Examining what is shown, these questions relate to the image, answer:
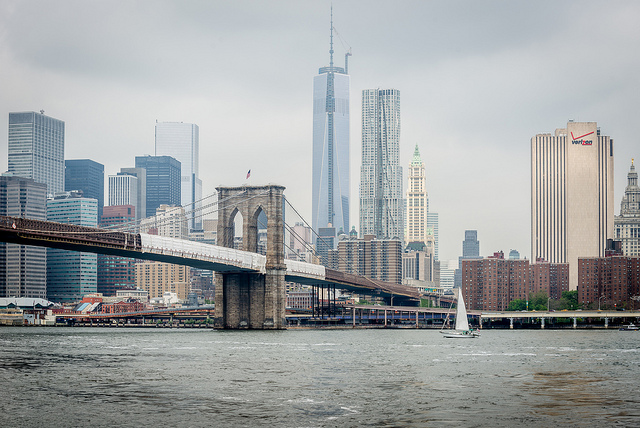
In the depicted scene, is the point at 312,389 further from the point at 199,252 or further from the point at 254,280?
the point at 254,280

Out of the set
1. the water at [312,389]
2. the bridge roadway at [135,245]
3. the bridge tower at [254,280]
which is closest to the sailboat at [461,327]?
the bridge tower at [254,280]

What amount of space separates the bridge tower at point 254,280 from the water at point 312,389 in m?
53.5

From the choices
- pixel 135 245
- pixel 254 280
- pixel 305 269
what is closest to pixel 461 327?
pixel 254 280

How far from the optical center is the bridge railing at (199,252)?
352ft

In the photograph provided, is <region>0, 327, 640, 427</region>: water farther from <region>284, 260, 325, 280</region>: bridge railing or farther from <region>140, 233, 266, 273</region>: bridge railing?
<region>284, 260, 325, 280</region>: bridge railing

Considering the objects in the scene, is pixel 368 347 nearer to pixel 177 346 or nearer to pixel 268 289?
pixel 177 346

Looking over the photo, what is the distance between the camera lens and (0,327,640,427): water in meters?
35.7

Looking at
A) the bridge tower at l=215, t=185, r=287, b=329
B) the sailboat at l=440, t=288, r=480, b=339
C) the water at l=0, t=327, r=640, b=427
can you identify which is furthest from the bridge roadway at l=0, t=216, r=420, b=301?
the sailboat at l=440, t=288, r=480, b=339

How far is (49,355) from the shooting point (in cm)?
6938

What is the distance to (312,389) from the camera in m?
45.4

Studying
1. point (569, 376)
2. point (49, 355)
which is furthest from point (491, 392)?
point (49, 355)

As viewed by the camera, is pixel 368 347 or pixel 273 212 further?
pixel 273 212

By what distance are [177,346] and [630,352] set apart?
41.9 m

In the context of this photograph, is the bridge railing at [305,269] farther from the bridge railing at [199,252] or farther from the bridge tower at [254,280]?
the bridge railing at [199,252]
